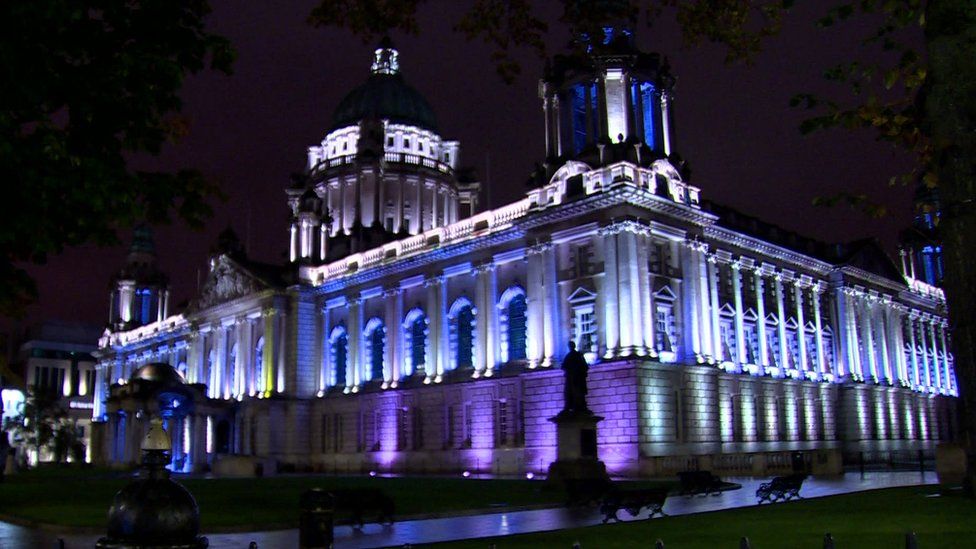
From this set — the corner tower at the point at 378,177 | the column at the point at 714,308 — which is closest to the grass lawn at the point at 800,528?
the column at the point at 714,308

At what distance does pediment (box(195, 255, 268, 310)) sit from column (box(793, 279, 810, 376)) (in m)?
37.2

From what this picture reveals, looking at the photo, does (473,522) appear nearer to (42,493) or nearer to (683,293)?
(42,493)

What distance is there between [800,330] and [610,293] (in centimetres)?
2070

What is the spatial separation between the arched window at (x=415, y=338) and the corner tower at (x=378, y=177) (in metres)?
13.1

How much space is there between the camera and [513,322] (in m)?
53.0

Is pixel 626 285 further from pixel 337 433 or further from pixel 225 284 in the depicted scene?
pixel 225 284

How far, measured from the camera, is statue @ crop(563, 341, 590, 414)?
34156mm

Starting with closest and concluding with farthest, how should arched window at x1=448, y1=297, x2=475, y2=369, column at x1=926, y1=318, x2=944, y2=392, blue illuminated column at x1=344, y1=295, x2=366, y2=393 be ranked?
1. arched window at x1=448, y1=297, x2=475, y2=369
2. blue illuminated column at x1=344, y1=295, x2=366, y2=393
3. column at x1=926, y1=318, x2=944, y2=392

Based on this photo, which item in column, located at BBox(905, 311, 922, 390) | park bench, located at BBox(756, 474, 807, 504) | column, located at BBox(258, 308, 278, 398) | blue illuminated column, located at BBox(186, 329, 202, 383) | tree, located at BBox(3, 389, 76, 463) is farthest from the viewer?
tree, located at BBox(3, 389, 76, 463)

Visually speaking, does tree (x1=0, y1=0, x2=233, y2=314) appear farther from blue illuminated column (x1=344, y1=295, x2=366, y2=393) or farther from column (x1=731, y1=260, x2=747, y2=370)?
blue illuminated column (x1=344, y1=295, x2=366, y2=393)

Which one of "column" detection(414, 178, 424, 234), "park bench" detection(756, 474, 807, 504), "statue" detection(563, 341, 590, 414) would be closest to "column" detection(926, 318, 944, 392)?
"column" detection(414, 178, 424, 234)

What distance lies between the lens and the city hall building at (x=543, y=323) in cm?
4678

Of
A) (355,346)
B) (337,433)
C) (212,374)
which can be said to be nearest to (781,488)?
(355,346)

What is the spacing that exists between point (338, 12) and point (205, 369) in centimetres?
7003
